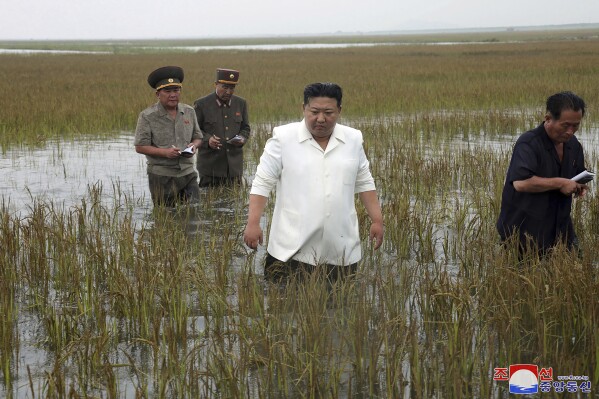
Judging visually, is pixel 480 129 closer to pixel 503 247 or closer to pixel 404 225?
pixel 404 225

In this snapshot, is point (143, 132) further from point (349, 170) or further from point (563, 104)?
point (563, 104)

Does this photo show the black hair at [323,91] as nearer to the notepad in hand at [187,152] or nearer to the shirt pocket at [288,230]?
the shirt pocket at [288,230]

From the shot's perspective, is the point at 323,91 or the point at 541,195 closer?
the point at 323,91

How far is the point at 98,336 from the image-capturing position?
3.80m

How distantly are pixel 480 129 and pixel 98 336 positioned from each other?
9995 mm

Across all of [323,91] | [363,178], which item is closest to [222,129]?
[363,178]

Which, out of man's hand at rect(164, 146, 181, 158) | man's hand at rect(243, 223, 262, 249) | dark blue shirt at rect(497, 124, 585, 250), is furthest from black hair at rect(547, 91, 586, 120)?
man's hand at rect(164, 146, 181, 158)

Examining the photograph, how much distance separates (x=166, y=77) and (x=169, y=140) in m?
0.55

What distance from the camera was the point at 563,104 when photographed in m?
4.17

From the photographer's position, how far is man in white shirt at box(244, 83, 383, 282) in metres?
4.05

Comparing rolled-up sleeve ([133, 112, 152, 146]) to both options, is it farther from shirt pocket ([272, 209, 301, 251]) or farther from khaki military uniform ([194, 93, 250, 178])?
shirt pocket ([272, 209, 301, 251])

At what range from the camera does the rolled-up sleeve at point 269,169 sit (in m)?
4.11

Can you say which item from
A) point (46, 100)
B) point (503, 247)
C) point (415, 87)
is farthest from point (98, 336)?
point (415, 87)

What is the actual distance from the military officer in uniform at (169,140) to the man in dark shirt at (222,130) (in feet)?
1.82
